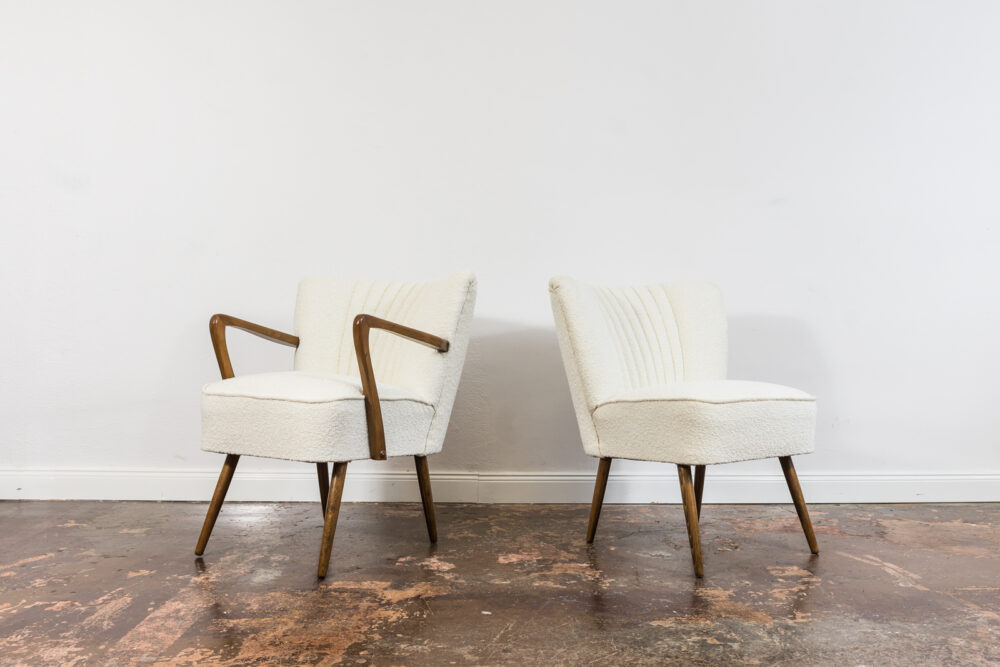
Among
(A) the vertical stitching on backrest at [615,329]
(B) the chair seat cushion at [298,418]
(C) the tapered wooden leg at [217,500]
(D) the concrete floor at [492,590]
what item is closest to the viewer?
(D) the concrete floor at [492,590]

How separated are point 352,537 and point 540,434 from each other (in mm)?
851

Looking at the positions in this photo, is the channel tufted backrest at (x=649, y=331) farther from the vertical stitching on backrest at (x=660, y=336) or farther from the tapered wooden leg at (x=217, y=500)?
the tapered wooden leg at (x=217, y=500)

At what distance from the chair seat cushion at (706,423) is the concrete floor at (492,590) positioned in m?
0.31

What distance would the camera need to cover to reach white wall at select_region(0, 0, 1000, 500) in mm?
2727

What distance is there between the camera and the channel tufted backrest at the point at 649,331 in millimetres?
2086

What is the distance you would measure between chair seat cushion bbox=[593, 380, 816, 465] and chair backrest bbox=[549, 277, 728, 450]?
12 cm

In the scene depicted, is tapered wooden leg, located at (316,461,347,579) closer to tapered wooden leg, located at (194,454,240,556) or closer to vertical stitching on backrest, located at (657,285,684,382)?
tapered wooden leg, located at (194,454,240,556)

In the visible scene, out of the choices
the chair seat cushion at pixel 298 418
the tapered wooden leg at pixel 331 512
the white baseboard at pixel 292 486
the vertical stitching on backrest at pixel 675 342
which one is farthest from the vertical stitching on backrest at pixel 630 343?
the tapered wooden leg at pixel 331 512

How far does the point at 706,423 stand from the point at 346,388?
897 mm

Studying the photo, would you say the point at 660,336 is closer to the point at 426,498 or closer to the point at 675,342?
the point at 675,342

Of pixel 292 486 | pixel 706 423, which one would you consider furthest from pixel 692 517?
pixel 292 486

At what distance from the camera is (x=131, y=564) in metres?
Answer: 1.88

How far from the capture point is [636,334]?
232 centimetres

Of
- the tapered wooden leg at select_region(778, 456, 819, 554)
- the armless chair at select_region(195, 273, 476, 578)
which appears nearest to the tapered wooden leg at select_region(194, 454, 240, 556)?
the armless chair at select_region(195, 273, 476, 578)
